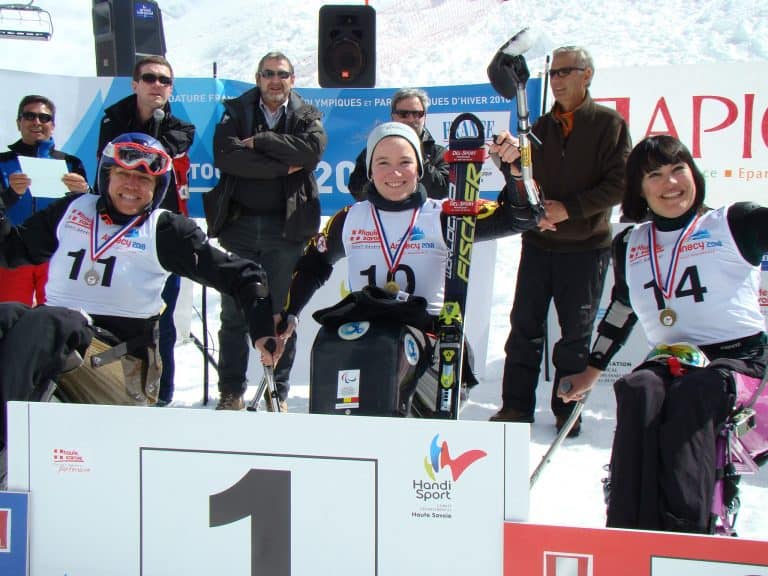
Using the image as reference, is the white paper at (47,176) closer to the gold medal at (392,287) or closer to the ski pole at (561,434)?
the gold medal at (392,287)

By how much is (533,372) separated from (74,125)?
12.8 feet

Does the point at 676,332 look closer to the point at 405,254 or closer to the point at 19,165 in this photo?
the point at 405,254

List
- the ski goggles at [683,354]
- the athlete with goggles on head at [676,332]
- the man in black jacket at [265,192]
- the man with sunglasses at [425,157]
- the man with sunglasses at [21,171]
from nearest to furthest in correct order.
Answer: the athlete with goggles on head at [676,332]
the ski goggles at [683,354]
the man with sunglasses at [425,157]
the man in black jacket at [265,192]
the man with sunglasses at [21,171]

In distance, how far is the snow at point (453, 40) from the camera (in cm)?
968

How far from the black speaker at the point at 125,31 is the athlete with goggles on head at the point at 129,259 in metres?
7.98

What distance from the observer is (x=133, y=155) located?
3316 millimetres

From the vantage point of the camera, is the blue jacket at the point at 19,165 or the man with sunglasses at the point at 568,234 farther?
the blue jacket at the point at 19,165

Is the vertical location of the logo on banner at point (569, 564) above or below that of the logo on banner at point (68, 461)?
below

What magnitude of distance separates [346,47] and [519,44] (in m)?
3.27

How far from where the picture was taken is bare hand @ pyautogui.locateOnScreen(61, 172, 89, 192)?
447cm

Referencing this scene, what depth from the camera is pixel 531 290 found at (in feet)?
14.9

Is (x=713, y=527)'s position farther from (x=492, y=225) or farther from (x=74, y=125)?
(x=74, y=125)

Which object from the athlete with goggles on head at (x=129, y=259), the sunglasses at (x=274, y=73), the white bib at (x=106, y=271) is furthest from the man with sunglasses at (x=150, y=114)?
the white bib at (x=106, y=271)

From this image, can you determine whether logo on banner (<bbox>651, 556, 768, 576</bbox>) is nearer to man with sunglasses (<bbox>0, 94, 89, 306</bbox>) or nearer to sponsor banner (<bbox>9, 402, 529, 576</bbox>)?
sponsor banner (<bbox>9, 402, 529, 576</bbox>)
